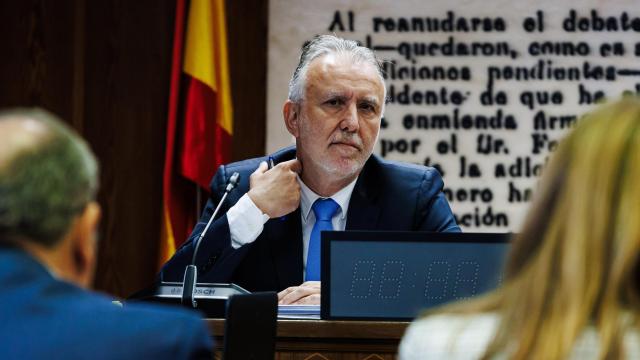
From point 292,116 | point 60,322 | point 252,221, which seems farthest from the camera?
point 292,116

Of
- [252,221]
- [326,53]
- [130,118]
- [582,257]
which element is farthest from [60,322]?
[130,118]

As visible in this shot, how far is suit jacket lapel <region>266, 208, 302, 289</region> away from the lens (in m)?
3.13

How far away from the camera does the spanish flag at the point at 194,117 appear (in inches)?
184

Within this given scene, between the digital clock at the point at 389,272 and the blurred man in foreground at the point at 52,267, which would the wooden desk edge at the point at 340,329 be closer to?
the digital clock at the point at 389,272

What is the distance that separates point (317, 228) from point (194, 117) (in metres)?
1.65

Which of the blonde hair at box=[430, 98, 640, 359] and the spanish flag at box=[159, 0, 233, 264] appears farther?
the spanish flag at box=[159, 0, 233, 264]

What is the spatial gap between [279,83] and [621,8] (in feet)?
5.37

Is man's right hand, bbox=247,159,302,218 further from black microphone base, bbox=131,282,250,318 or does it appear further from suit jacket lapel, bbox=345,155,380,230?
black microphone base, bbox=131,282,250,318

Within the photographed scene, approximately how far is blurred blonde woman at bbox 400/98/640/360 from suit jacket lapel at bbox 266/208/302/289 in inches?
76.4

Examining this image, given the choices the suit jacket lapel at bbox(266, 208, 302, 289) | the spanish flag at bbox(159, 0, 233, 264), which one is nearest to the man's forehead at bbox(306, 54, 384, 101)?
the suit jacket lapel at bbox(266, 208, 302, 289)

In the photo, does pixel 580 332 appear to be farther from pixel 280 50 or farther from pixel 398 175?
pixel 280 50

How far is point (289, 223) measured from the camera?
3.22 meters

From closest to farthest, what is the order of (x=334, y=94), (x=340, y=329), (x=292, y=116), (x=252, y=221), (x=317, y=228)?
(x=340, y=329), (x=252, y=221), (x=317, y=228), (x=334, y=94), (x=292, y=116)

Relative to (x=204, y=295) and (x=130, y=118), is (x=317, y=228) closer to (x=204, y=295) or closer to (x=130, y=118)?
(x=204, y=295)
